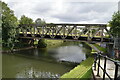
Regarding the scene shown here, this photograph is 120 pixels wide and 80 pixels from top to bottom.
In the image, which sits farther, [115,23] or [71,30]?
[71,30]

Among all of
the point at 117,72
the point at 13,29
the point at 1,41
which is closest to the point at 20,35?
the point at 13,29

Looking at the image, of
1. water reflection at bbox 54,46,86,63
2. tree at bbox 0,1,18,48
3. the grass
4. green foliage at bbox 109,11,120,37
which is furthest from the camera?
tree at bbox 0,1,18,48

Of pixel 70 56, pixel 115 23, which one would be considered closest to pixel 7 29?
pixel 70 56

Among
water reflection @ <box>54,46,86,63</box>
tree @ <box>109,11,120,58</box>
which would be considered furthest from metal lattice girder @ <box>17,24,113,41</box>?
water reflection @ <box>54,46,86,63</box>

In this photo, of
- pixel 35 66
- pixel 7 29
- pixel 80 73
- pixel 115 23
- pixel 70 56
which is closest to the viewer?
pixel 80 73

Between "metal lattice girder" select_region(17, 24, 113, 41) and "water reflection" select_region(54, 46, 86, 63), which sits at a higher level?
"metal lattice girder" select_region(17, 24, 113, 41)

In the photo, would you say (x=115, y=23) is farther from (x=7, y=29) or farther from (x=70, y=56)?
(x=7, y=29)

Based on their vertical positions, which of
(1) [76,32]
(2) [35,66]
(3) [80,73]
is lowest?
(2) [35,66]

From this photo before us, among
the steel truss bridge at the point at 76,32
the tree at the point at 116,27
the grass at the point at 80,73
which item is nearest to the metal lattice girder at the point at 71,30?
the steel truss bridge at the point at 76,32

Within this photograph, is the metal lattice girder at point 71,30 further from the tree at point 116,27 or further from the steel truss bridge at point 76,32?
the tree at point 116,27

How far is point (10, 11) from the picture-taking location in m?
28.5

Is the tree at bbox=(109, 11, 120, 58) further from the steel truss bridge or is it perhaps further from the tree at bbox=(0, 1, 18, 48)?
the tree at bbox=(0, 1, 18, 48)

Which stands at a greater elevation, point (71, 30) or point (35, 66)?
point (71, 30)

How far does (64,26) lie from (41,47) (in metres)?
14.9
